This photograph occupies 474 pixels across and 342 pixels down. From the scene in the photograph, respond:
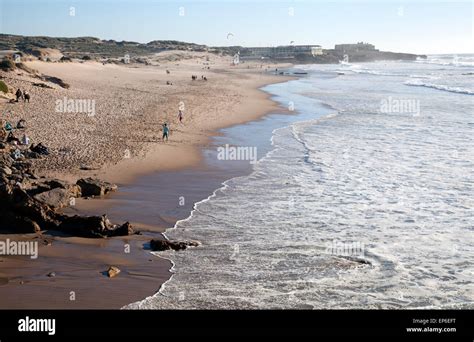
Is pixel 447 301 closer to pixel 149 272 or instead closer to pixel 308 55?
pixel 149 272

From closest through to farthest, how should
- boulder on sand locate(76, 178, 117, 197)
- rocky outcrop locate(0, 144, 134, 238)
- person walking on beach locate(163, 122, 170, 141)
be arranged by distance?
rocky outcrop locate(0, 144, 134, 238), boulder on sand locate(76, 178, 117, 197), person walking on beach locate(163, 122, 170, 141)

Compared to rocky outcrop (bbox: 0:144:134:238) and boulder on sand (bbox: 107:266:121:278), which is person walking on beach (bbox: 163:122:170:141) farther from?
boulder on sand (bbox: 107:266:121:278)

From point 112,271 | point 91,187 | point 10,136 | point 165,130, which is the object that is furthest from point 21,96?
point 112,271

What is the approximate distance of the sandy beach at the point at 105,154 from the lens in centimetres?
766

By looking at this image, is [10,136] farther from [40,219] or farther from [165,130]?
[40,219]

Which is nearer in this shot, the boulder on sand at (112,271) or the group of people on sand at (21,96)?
the boulder on sand at (112,271)

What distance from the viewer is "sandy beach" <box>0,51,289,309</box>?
7656 millimetres

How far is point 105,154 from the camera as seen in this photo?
1669cm

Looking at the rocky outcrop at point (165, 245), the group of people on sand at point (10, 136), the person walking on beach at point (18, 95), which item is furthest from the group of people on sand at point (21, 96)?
the rocky outcrop at point (165, 245)

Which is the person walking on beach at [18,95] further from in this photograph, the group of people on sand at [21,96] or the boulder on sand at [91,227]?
the boulder on sand at [91,227]

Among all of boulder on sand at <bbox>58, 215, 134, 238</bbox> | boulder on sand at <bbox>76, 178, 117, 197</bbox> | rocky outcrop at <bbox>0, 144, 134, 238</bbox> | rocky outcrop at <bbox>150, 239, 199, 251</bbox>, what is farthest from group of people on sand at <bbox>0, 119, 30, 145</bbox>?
rocky outcrop at <bbox>150, 239, 199, 251</bbox>

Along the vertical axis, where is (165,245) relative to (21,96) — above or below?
below

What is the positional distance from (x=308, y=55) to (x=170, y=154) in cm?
13714
